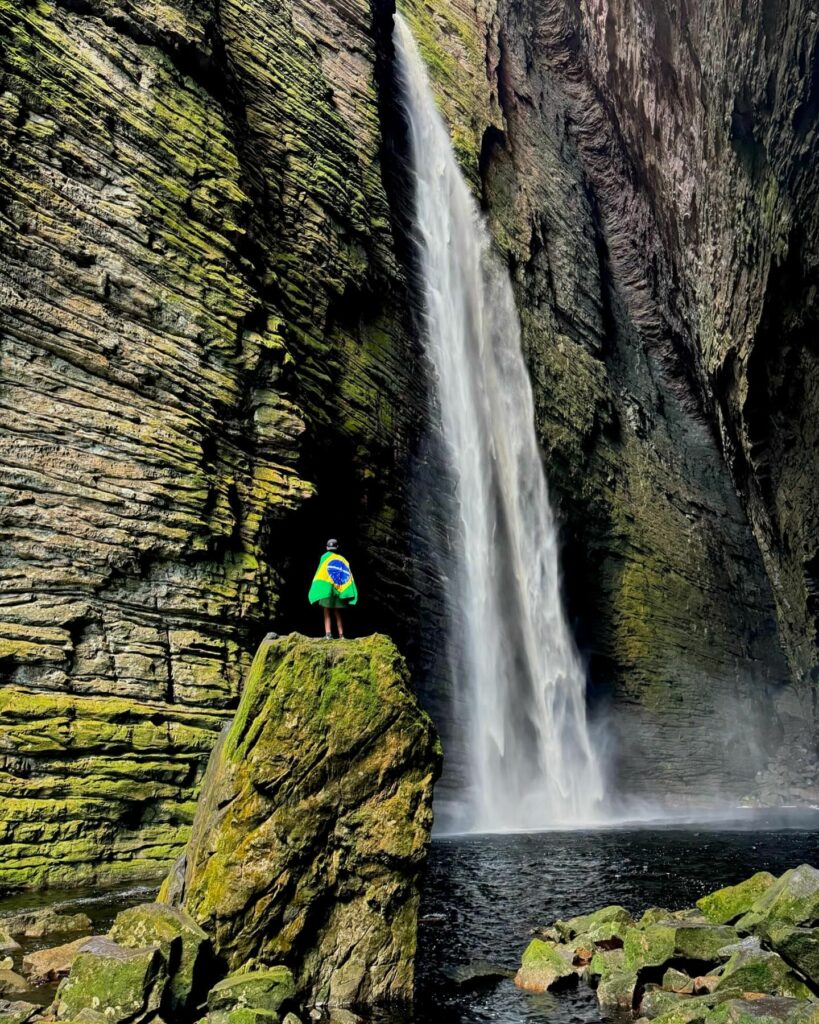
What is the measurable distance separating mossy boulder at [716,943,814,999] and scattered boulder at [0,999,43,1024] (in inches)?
171

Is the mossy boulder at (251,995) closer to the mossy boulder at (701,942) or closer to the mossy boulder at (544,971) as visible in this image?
the mossy boulder at (544,971)

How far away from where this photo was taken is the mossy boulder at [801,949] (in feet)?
17.6

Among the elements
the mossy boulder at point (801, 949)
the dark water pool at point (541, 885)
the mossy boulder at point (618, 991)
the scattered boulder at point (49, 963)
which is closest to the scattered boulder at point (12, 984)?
the scattered boulder at point (49, 963)

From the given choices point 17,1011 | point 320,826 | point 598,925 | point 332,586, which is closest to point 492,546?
point 332,586

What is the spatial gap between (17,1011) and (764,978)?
4.70 metres

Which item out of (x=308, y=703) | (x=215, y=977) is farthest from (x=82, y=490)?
(x=215, y=977)

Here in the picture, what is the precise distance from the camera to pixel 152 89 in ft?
50.6

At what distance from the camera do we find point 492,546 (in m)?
23.6

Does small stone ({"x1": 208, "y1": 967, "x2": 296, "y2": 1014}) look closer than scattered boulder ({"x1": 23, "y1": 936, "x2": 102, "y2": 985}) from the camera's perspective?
Yes

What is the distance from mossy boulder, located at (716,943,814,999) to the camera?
528 cm

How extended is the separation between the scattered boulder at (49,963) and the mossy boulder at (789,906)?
5082 millimetres

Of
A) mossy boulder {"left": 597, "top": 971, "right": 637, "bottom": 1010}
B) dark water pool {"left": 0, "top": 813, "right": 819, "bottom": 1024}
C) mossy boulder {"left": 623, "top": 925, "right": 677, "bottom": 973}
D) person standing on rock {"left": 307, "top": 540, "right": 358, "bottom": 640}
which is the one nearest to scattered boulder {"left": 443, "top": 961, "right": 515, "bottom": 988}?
dark water pool {"left": 0, "top": 813, "right": 819, "bottom": 1024}

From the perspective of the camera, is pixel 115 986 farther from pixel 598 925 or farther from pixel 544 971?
pixel 598 925

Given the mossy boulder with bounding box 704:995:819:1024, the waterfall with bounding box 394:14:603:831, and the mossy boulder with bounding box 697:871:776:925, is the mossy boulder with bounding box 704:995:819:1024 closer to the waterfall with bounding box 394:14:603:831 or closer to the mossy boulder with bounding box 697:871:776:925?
the mossy boulder with bounding box 697:871:776:925
